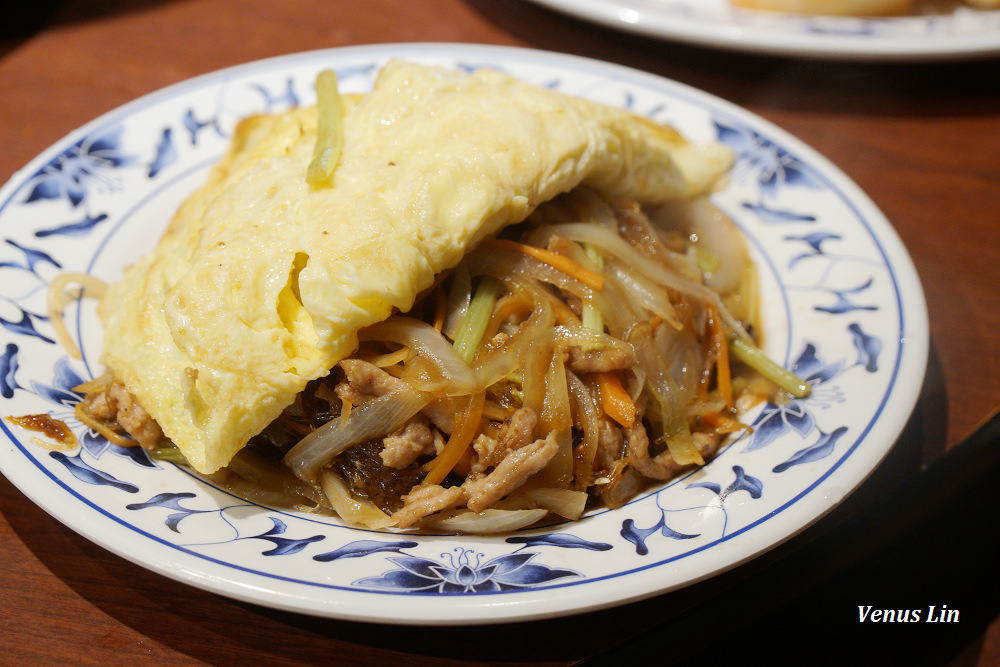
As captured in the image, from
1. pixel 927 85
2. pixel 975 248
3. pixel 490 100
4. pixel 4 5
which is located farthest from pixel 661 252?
pixel 4 5

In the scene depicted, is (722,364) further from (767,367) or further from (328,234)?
(328,234)

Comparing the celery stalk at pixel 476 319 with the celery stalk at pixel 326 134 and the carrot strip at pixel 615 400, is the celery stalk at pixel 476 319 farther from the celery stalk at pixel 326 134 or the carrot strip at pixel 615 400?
the celery stalk at pixel 326 134

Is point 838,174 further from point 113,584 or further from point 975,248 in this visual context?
point 113,584

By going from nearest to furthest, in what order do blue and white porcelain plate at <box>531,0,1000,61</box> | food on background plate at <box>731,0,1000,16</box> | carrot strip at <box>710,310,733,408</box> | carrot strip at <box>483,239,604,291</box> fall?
carrot strip at <box>483,239,604,291</box>, carrot strip at <box>710,310,733,408</box>, blue and white porcelain plate at <box>531,0,1000,61</box>, food on background plate at <box>731,0,1000,16</box>

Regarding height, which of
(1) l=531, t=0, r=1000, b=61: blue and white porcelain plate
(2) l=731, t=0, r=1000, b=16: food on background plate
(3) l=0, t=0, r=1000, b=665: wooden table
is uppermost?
(2) l=731, t=0, r=1000, b=16: food on background plate

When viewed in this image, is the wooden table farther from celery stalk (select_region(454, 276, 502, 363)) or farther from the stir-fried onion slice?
celery stalk (select_region(454, 276, 502, 363))

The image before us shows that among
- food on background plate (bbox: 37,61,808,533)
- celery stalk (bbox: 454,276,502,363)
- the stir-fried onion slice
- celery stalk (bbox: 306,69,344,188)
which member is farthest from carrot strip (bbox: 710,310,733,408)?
celery stalk (bbox: 306,69,344,188)

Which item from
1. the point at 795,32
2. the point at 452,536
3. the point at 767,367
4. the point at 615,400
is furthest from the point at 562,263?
the point at 795,32

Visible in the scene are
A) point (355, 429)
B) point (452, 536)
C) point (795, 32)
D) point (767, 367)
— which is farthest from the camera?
point (795, 32)
